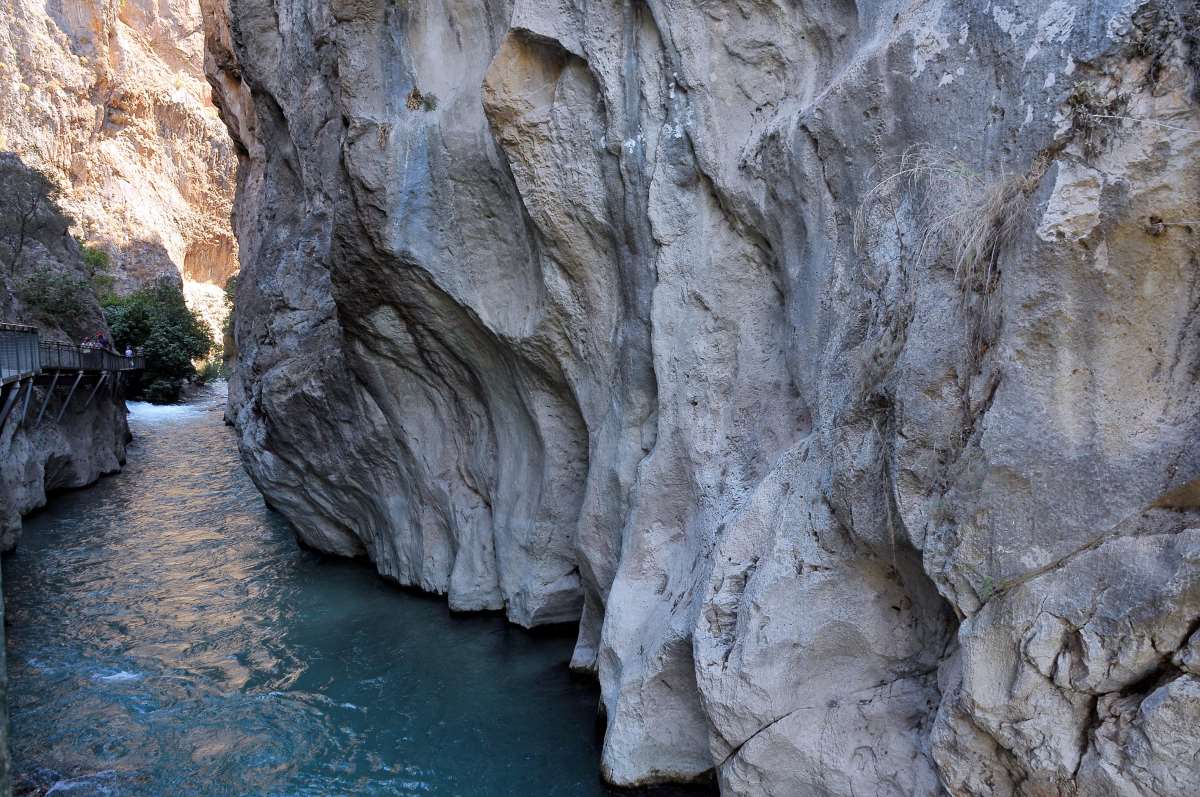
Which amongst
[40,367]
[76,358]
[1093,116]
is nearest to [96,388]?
[76,358]

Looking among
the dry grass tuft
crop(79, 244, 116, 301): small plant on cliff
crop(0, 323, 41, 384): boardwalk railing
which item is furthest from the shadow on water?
crop(79, 244, 116, 301): small plant on cliff

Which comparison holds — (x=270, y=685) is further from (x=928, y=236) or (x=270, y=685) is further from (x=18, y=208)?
(x=18, y=208)

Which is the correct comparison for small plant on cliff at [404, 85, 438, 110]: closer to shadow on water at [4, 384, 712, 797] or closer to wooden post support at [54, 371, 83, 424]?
shadow on water at [4, 384, 712, 797]

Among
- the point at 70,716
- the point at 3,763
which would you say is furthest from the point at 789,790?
the point at 70,716

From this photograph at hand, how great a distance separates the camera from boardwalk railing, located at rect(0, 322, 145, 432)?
17000 mm

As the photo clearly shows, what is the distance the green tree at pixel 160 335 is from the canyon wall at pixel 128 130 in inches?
495

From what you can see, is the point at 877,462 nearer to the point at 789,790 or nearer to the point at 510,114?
the point at 789,790

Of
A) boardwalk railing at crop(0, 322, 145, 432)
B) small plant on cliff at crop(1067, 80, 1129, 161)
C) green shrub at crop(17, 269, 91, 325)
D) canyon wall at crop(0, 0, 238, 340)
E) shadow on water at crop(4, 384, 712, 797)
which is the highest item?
canyon wall at crop(0, 0, 238, 340)

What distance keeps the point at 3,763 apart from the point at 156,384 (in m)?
39.8

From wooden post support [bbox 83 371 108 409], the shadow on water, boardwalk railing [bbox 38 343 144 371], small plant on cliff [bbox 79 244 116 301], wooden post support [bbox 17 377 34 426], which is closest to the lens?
the shadow on water

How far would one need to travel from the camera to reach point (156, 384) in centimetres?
4250

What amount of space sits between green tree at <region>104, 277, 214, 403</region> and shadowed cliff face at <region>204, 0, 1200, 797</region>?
30804 mm

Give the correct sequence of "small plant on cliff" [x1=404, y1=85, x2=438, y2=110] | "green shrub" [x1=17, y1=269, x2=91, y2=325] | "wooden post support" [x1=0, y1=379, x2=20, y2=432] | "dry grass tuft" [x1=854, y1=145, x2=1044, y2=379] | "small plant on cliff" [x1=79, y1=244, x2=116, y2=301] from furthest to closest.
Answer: "small plant on cliff" [x1=79, y1=244, x2=116, y2=301] < "green shrub" [x1=17, y1=269, x2=91, y2=325] < "wooden post support" [x1=0, y1=379, x2=20, y2=432] < "small plant on cliff" [x1=404, y1=85, x2=438, y2=110] < "dry grass tuft" [x1=854, y1=145, x2=1044, y2=379]

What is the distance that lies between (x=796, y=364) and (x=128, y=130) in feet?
210
